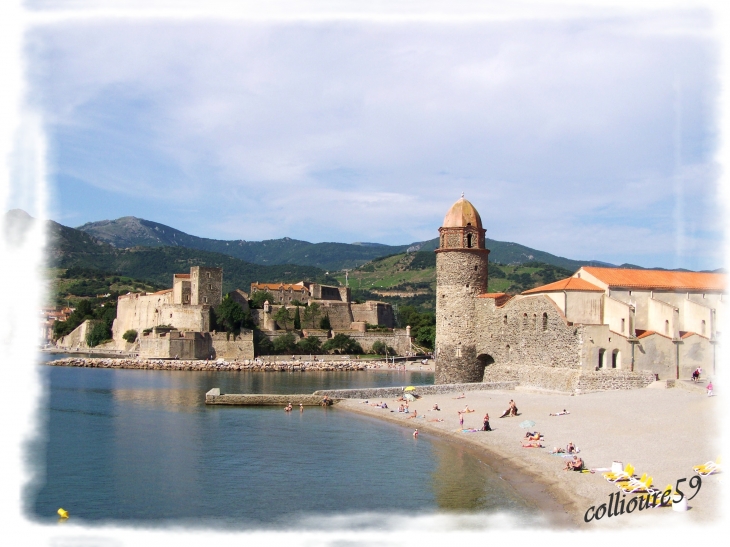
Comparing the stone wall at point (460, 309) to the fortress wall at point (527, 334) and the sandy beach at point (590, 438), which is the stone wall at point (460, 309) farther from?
the sandy beach at point (590, 438)

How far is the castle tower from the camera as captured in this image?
3088 centimetres

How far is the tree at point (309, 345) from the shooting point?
208 feet

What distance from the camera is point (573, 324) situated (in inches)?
1039

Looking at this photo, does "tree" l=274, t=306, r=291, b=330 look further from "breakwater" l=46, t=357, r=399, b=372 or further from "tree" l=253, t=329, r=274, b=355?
"breakwater" l=46, t=357, r=399, b=372

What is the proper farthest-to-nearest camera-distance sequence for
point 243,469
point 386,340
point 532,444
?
1. point 386,340
2. point 532,444
3. point 243,469

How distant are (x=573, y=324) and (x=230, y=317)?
40.3 metres

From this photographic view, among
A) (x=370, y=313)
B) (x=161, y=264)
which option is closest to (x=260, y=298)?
(x=370, y=313)

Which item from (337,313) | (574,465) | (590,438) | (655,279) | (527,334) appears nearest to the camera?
(574,465)

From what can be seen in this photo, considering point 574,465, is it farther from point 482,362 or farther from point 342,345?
point 342,345

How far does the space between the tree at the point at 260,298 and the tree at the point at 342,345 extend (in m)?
8.39

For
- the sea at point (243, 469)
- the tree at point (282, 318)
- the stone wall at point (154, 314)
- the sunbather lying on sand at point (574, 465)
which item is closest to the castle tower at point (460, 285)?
the sea at point (243, 469)

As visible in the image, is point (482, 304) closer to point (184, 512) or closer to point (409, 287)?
point (184, 512)

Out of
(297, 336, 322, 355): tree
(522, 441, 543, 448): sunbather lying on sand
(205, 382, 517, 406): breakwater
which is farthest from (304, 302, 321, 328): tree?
(522, 441, 543, 448): sunbather lying on sand

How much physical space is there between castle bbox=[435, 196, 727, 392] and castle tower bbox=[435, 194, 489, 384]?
41mm
